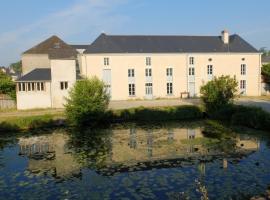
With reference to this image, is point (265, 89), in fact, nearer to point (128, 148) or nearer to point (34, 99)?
point (34, 99)

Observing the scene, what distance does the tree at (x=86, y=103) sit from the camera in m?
27.7

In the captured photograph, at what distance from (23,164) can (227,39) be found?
123 feet

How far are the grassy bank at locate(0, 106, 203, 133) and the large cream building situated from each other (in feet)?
38.9

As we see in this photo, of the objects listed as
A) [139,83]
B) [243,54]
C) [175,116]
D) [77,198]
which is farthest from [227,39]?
[77,198]

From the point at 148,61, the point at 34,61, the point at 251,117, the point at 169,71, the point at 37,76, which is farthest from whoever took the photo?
the point at 34,61

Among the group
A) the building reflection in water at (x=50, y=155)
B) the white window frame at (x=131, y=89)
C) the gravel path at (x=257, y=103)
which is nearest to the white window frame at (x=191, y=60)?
the white window frame at (x=131, y=89)

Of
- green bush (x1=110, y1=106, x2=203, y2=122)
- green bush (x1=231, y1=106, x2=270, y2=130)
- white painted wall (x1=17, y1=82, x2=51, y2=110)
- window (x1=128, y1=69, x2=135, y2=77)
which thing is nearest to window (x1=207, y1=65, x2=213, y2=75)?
window (x1=128, y1=69, x2=135, y2=77)

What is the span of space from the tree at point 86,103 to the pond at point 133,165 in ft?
8.42

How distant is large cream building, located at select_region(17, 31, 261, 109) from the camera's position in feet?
140

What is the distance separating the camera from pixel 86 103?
2770 centimetres

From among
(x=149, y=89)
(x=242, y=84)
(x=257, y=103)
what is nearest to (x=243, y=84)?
(x=242, y=84)

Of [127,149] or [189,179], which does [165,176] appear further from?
[127,149]

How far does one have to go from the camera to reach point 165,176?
48.1 ft

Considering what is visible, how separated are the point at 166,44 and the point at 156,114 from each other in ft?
56.3
